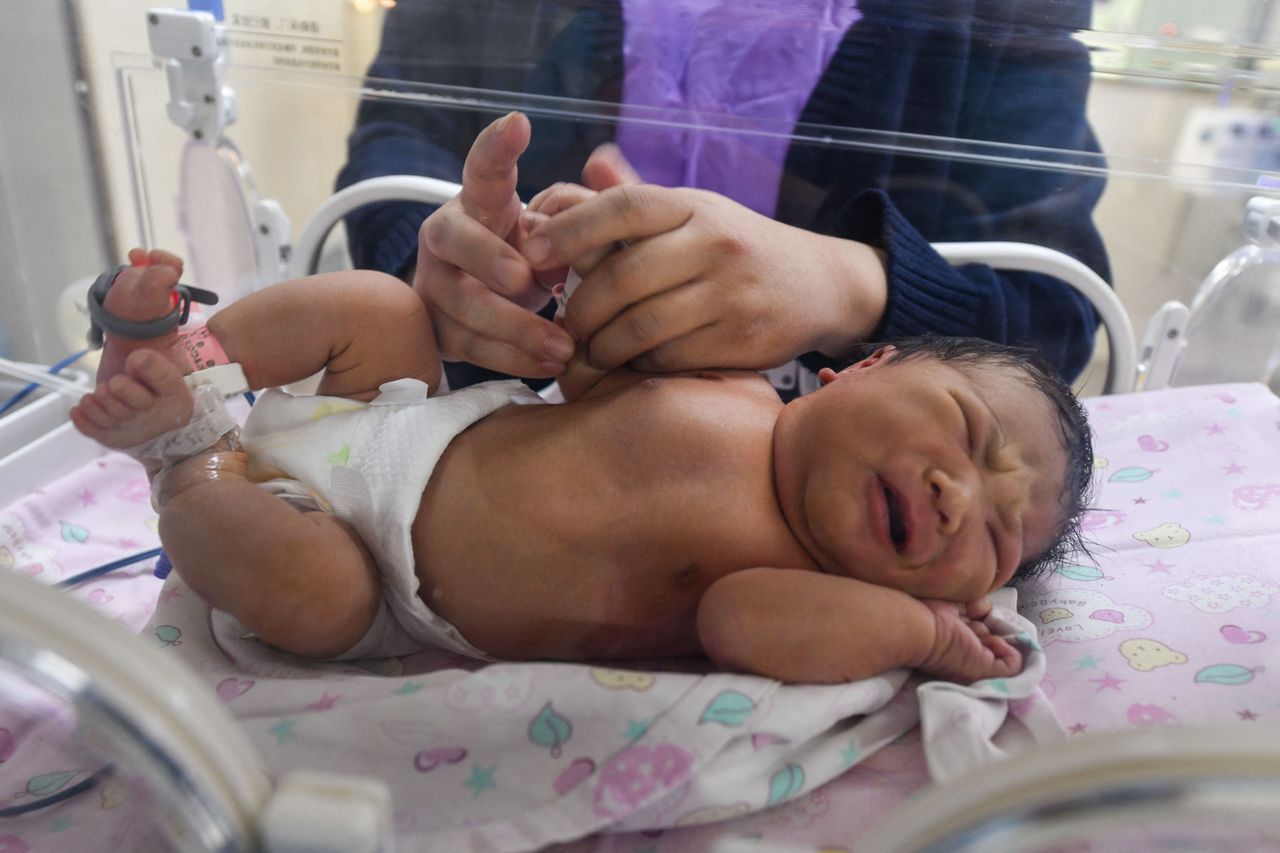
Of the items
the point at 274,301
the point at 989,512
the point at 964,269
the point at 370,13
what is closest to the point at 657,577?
the point at 989,512

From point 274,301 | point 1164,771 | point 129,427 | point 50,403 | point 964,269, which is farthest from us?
point 964,269

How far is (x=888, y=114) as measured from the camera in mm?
1158

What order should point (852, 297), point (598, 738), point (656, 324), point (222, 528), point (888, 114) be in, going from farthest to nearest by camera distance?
point (888, 114) → point (852, 297) → point (656, 324) → point (222, 528) → point (598, 738)

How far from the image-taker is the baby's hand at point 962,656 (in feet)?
2.29

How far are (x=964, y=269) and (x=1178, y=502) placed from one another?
0.34 meters

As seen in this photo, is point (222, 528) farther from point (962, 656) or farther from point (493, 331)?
point (962, 656)

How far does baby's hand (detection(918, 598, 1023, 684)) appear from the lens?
0.70 meters

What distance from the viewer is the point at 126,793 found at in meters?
0.43

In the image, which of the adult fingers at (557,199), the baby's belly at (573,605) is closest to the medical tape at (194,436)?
the baby's belly at (573,605)

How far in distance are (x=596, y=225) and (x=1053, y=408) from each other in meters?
0.42

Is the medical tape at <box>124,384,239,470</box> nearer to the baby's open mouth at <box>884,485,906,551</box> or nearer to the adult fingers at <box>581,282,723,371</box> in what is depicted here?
the adult fingers at <box>581,282,723,371</box>

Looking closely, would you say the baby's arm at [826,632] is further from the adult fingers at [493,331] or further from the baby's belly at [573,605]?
the adult fingers at [493,331]

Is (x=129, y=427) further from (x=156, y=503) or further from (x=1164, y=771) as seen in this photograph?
(x=1164, y=771)

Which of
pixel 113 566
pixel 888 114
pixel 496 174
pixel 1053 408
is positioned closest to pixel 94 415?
pixel 113 566
